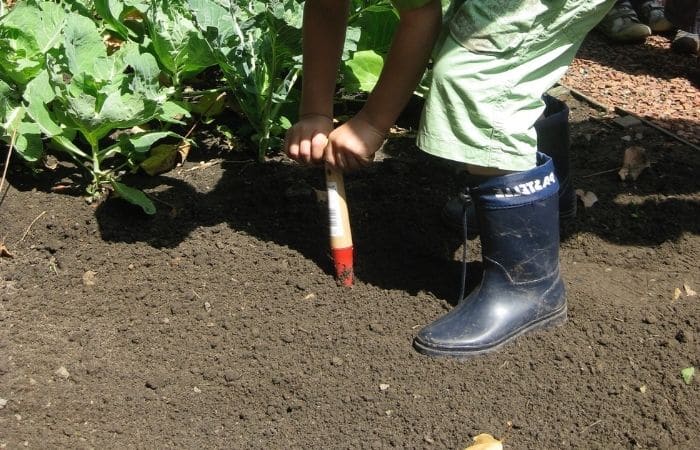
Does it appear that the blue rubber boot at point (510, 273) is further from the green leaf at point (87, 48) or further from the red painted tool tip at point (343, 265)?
the green leaf at point (87, 48)

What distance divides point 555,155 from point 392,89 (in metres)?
0.70

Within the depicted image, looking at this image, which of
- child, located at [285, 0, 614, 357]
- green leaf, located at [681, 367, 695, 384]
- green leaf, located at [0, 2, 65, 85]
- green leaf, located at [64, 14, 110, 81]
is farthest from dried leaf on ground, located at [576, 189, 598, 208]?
green leaf, located at [0, 2, 65, 85]

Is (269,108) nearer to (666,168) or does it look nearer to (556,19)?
(556,19)

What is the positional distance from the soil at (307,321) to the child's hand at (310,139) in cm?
37

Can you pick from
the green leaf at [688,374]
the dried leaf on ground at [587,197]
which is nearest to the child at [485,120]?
the green leaf at [688,374]

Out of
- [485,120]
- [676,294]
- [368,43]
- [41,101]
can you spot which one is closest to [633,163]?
[676,294]

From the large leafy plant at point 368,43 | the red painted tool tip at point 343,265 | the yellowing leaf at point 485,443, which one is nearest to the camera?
the yellowing leaf at point 485,443

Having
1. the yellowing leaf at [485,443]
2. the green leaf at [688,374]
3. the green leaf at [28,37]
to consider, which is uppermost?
the green leaf at [28,37]

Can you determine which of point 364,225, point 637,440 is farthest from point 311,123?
point 637,440

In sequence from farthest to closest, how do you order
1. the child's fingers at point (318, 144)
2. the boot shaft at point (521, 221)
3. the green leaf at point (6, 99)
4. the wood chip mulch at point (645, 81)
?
the wood chip mulch at point (645, 81)
the green leaf at point (6, 99)
the child's fingers at point (318, 144)
the boot shaft at point (521, 221)

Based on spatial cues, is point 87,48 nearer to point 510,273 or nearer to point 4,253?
point 4,253

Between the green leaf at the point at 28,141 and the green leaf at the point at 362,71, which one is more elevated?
the green leaf at the point at 362,71

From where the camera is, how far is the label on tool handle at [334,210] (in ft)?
7.77

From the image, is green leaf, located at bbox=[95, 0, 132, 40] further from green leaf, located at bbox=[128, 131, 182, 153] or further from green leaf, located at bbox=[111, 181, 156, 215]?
green leaf, located at bbox=[111, 181, 156, 215]
